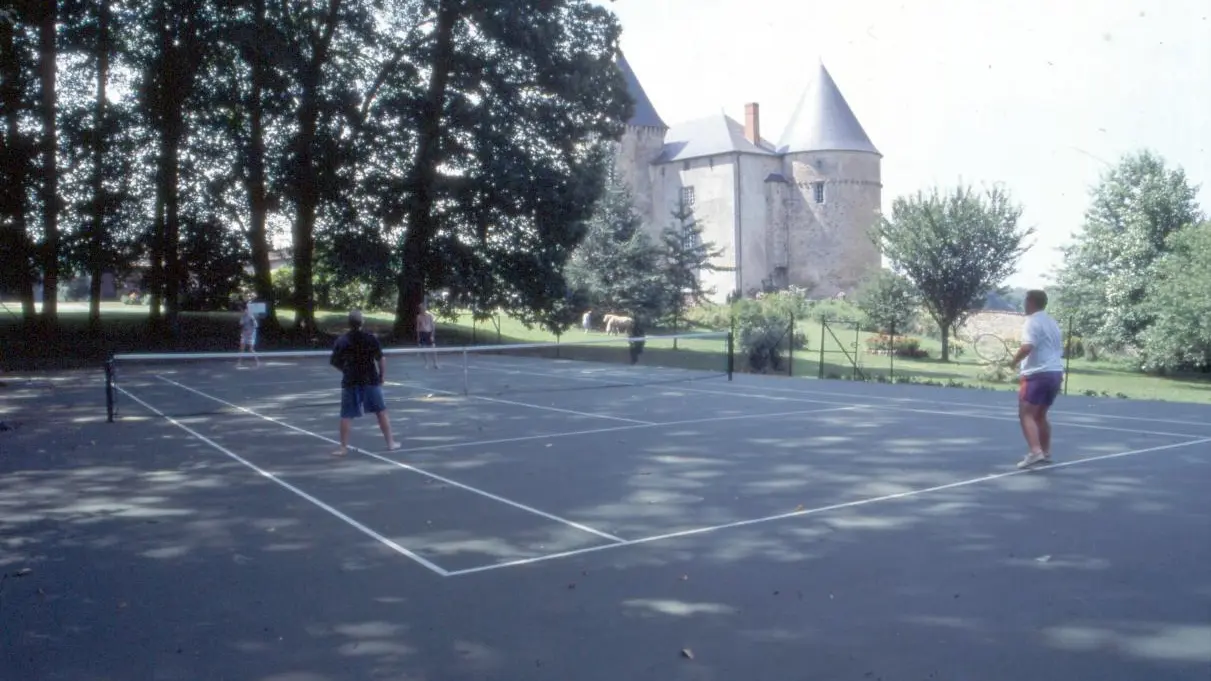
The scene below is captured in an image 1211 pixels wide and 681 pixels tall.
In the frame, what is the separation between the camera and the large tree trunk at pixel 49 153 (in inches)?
1303

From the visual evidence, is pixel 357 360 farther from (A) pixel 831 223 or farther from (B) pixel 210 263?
(A) pixel 831 223

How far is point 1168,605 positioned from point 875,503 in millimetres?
3205

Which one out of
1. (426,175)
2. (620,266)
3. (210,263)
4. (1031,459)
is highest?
(426,175)

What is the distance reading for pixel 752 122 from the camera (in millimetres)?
82125

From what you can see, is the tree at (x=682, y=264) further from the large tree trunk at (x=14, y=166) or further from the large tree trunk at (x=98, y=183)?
the large tree trunk at (x=14, y=166)

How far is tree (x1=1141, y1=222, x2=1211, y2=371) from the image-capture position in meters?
31.2

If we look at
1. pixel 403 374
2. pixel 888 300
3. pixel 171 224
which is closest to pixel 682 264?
pixel 888 300

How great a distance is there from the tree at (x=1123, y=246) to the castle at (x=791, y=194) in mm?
34352

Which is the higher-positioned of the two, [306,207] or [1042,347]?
[306,207]

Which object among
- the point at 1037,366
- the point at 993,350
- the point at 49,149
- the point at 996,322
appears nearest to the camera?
the point at 1037,366

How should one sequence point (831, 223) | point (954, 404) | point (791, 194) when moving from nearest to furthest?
point (954, 404) → point (831, 223) → point (791, 194)

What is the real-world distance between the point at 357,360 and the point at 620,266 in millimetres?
31253

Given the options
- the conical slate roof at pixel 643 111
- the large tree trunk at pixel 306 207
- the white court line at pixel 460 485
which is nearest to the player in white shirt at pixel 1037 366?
the white court line at pixel 460 485

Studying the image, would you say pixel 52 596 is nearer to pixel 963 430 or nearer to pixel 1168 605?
pixel 1168 605
